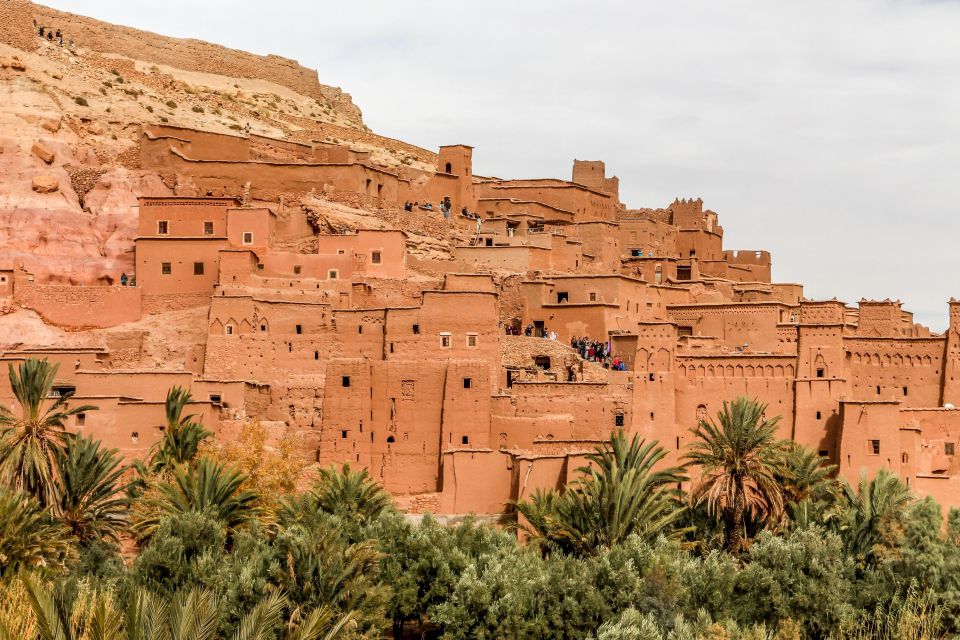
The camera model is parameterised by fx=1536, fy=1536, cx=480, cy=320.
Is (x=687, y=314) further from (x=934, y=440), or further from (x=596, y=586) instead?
(x=596, y=586)

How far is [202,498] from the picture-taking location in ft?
117

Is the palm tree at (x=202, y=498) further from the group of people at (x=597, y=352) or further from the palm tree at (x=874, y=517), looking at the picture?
the group of people at (x=597, y=352)

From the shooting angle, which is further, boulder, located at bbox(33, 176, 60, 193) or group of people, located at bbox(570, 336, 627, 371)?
boulder, located at bbox(33, 176, 60, 193)

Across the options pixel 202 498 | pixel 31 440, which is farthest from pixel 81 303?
pixel 202 498

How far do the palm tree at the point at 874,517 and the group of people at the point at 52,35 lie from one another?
143 feet

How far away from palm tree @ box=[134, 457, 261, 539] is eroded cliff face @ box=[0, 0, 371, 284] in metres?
15.5

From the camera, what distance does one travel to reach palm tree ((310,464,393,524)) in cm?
3684

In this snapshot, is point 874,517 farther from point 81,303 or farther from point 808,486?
point 81,303

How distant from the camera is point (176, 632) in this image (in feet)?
65.6

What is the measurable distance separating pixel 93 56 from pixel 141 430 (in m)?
31.3

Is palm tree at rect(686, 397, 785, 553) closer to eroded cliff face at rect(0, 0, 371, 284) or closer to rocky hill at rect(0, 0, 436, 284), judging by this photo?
eroded cliff face at rect(0, 0, 371, 284)

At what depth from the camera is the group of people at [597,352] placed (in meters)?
49.0

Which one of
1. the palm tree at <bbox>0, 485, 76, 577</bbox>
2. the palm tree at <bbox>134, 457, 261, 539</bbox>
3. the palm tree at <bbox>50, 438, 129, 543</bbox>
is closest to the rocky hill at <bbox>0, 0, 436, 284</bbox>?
the palm tree at <bbox>50, 438, 129, 543</bbox>

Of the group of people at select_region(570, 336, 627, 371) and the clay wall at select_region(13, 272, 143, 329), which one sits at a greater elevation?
the clay wall at select_region(13, 272, 143, 329)
